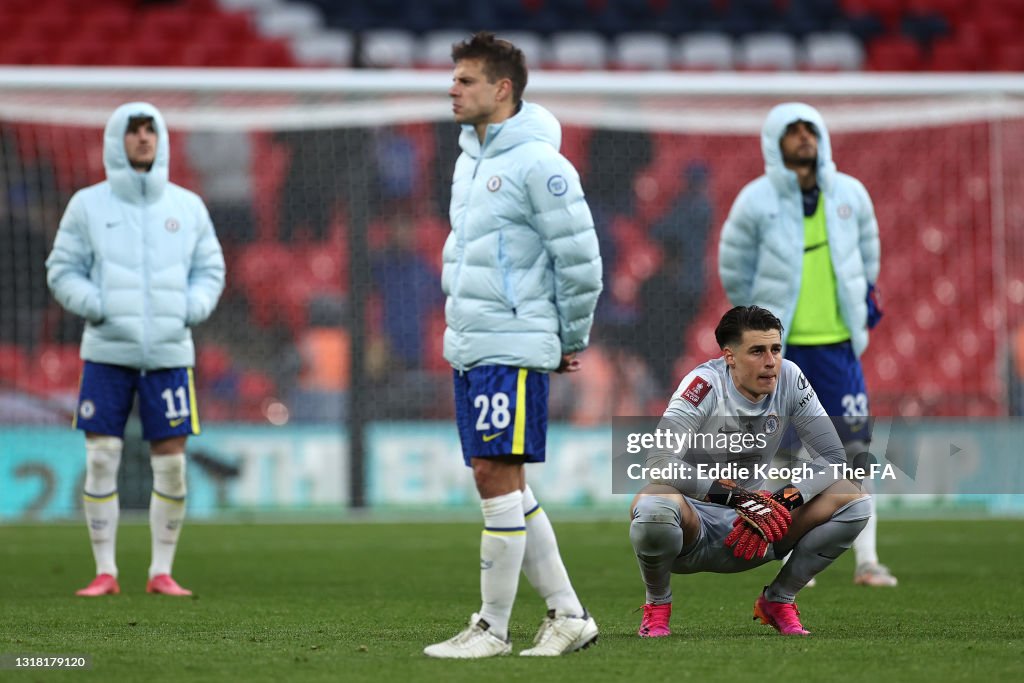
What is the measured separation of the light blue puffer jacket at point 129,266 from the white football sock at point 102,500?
0.43 m

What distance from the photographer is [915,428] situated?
40.7ft

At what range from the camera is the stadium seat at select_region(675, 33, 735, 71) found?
17781mm

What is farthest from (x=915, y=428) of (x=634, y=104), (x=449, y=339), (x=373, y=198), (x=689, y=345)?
(x=449, y=339)

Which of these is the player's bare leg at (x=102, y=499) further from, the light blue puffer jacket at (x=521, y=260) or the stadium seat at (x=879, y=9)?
the stadium seat at (x=879, y=9)

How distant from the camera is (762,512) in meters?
5.15

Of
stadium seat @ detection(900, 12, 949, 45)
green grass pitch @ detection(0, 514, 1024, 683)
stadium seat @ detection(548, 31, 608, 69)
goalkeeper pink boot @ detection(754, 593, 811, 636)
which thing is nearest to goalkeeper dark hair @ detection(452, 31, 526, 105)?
green grass pitch @ detection(0, 514, 1024, 683)

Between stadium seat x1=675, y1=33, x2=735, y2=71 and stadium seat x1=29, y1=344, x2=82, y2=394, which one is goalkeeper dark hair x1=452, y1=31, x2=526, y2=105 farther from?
stadium seat x1=675, y1=33, x2=735, y2=71

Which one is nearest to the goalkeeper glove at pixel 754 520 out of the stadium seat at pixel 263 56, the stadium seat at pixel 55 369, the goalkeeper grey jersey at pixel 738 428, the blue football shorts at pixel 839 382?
the goalkeeper grey jersey at pixel 738 428

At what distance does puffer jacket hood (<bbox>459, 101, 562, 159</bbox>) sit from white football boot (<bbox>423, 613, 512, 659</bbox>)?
146 cm

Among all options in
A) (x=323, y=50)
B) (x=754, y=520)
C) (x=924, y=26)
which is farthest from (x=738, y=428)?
(x=924, y=26)

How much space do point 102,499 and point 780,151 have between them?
11.7 ft

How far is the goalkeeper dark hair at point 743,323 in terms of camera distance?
17.5 feet

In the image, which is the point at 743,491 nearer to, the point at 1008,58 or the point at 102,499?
the point at 102,499

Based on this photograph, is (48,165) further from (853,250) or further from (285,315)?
(853,250)
